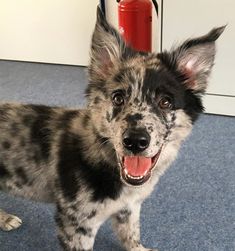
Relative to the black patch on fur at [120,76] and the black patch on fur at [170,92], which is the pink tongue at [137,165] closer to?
the black patch on fur at [170,92]

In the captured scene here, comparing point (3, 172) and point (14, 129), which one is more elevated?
point (14, 129)

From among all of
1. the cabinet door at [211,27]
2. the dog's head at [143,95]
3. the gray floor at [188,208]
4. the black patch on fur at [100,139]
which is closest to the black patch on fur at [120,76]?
the dog's head at [143,95]

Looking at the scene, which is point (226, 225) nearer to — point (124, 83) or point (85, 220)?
point (85, 220)

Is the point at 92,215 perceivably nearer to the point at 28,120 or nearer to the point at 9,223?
the point at 28,120

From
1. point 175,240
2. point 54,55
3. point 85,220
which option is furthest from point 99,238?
point 54,55

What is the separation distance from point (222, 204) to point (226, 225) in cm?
18

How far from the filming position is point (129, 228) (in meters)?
1.97

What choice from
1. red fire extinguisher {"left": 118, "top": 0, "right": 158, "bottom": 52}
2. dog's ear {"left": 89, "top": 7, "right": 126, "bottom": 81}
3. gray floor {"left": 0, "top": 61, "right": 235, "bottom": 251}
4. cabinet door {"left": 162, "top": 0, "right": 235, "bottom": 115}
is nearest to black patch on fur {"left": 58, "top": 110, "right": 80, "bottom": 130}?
dog's ear {"left": 89, "top": 7, "right": 126, "bottom": 81}

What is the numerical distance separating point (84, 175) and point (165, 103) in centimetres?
48

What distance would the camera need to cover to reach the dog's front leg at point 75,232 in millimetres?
1631

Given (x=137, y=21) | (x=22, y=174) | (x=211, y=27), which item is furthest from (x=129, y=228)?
(x=137, y=21)

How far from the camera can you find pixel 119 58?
164 centimetres

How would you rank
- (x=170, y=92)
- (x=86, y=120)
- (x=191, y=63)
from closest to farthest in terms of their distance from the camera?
(x=170, y=92) → (x=191, y=63) → (x=86, y=120)

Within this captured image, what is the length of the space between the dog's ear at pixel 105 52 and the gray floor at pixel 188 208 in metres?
1.03
